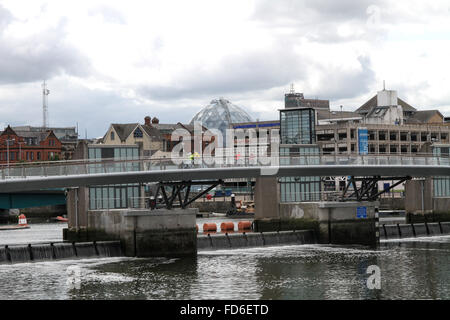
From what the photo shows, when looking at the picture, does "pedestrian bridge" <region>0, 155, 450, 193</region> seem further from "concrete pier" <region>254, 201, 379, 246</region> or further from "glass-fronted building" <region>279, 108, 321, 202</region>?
"concrete pier" <region>254, 201, 379, 246</region>

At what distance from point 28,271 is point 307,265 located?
757 inches

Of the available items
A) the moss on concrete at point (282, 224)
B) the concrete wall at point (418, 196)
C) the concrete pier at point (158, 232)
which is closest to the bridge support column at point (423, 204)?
the concrete wall at point (418, 196)

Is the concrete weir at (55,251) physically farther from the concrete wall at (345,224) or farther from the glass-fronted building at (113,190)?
the concrete wall at (345,224)

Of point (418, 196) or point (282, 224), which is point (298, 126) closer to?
point (418, 196)

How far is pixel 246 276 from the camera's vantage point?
54500 millimetres

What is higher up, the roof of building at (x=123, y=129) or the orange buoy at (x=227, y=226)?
the roof of building at (x=123, y=129)

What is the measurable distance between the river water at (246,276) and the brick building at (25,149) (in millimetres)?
109408

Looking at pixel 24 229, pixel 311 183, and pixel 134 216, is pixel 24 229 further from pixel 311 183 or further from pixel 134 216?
pixel 134 216

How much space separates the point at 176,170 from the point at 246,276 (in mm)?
14336

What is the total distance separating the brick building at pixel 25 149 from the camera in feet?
565

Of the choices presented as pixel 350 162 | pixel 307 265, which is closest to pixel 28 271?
pixel 307 265
